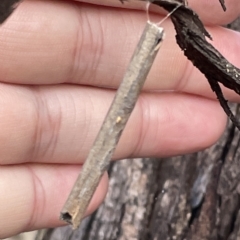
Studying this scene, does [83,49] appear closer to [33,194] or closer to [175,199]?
[33,194]

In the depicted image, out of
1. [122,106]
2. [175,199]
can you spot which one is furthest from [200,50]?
[175,199]

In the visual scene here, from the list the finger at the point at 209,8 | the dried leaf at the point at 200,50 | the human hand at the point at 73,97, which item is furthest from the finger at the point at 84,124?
the dried leaf at the point at 200,50

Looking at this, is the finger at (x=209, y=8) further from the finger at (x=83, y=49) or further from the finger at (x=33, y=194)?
the finger at (x=33, y=194)

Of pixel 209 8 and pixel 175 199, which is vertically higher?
pixel 209 8

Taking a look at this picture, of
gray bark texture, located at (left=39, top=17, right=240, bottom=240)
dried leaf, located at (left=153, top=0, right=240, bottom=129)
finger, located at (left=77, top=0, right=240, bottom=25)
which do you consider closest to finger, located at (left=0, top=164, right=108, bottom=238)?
gray bark texture, located at (left=39, top=17, right=240, bottom=240)

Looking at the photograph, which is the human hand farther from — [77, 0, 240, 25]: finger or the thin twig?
the thin twig

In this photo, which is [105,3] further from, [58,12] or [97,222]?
[97,222]
